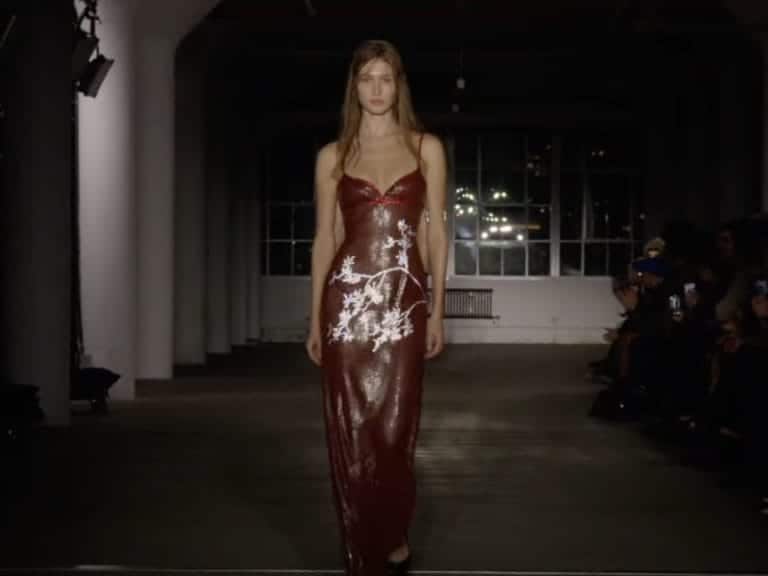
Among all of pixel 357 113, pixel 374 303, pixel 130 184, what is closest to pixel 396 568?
pixel 374 303

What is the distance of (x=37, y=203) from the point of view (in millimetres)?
11125

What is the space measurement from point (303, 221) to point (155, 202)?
1262 centimetres

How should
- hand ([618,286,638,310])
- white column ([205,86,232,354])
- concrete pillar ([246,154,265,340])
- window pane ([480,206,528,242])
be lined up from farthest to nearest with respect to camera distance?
window pane ([480,206,528,242]) → concrete pillar ([246,154,265,340]) → white column ([205,86,232,354]) → hand ([618,286,638,310])

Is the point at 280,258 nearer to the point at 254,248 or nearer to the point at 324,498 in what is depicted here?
the point at 254,248

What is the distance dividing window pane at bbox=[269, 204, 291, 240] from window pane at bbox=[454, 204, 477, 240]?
9.05ft

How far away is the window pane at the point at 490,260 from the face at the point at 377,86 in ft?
76.1

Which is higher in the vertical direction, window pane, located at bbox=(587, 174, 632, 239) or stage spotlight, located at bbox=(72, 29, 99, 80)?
stage spotlight, located at bbox=(72, 29, 99, 80)

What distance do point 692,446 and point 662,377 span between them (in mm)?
1863

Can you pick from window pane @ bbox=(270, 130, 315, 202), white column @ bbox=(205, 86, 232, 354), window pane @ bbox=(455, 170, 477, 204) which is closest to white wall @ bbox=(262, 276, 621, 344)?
window pane @ bbox=(455, 170, 477, 204)

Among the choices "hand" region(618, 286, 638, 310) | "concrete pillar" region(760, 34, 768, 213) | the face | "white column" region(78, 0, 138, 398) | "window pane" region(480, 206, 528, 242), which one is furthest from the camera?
"window pane" region(480, 206, 528, 242)

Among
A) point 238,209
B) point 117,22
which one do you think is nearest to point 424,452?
point 117,22

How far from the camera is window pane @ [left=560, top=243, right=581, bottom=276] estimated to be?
28.7 m

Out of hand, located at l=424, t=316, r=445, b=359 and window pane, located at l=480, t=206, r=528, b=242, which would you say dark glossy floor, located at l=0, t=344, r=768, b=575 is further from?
window pane, located at l=480, t=206, r=528, b=242

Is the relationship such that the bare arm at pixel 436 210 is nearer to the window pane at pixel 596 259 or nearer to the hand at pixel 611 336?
the hand at pixel 611 336
